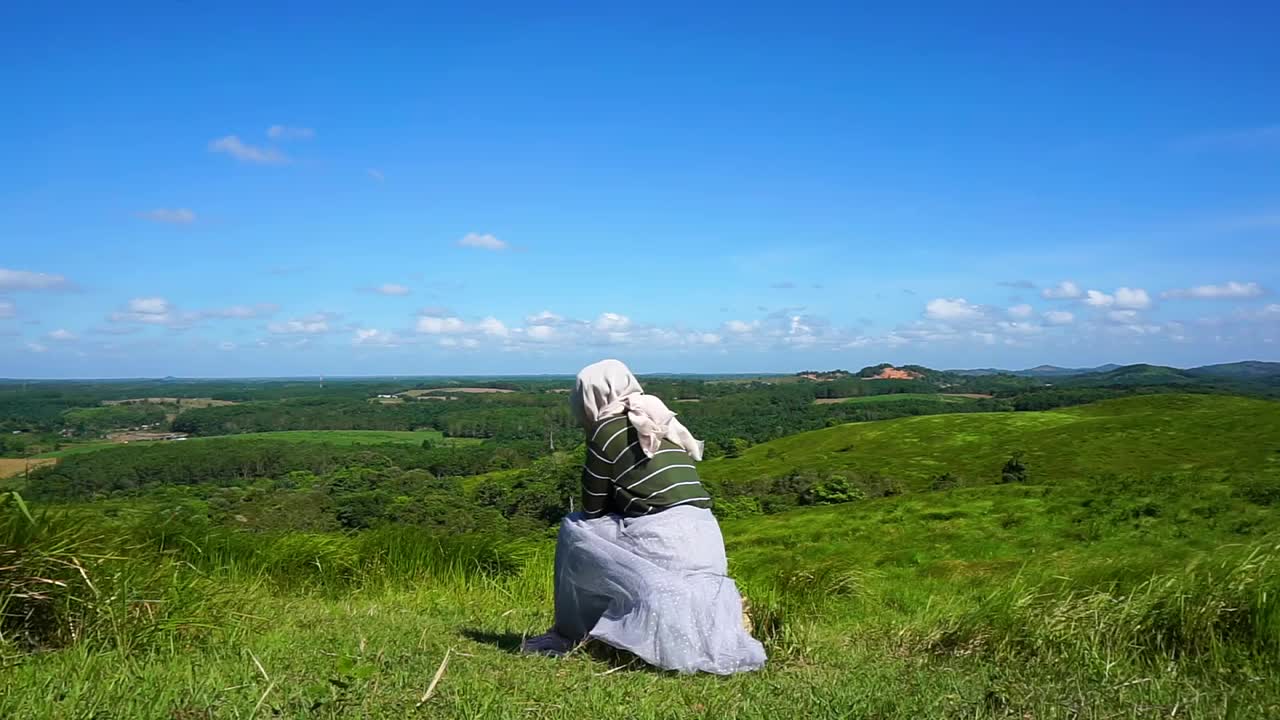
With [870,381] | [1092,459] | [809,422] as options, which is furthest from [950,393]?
[1092,459]

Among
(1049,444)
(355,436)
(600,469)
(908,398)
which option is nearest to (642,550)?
(600,469)

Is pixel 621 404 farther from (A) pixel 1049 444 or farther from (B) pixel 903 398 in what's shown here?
(B) pixel 903 398

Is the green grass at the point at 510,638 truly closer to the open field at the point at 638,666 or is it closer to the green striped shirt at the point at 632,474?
the open field at the point at 638,666

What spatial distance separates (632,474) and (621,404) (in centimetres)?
49

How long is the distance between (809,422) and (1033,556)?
254ft

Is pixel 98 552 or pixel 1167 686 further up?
pixel 98 552

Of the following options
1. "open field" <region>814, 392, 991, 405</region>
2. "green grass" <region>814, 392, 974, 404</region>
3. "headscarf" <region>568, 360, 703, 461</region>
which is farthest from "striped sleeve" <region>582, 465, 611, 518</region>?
"open field" <region>814, 392, 991, 405</region>

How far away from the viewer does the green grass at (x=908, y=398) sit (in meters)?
112

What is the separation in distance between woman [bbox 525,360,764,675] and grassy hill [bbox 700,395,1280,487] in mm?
26408

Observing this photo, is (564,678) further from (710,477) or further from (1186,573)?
(710,477)

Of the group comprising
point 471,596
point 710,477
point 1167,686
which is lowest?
point 710,477

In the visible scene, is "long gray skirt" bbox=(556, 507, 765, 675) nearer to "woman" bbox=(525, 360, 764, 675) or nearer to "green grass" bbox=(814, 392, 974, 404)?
"woman" bbox=(525, 360, 764, 675)

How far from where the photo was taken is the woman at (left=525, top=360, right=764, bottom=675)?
5.91 meters

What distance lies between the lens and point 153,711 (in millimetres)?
3979
